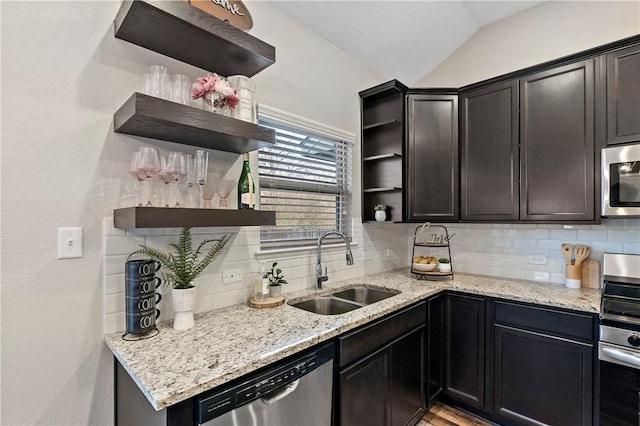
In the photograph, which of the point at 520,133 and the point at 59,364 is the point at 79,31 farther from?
the point at 520,133

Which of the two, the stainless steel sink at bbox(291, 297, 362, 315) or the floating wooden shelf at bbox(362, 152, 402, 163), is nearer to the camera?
the stainless steel sink at bbox(291, 297, 362, 315)

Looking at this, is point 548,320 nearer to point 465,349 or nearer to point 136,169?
point 465,349

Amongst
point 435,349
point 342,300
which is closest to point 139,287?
point 342,300

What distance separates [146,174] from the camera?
1.41 meters

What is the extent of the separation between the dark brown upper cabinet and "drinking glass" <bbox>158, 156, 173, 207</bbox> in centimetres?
176

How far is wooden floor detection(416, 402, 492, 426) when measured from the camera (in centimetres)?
224

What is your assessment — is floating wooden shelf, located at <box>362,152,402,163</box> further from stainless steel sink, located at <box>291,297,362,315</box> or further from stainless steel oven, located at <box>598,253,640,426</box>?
stainless steel oven, located at <box>598,253,640,426</box>

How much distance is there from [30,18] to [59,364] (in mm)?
1428

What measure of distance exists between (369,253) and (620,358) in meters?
1.72

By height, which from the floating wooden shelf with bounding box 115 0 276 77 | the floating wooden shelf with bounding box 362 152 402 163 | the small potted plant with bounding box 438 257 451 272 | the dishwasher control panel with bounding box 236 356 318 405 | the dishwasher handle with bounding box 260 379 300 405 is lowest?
the dishwasher handle with bounding box 260 379 300 405

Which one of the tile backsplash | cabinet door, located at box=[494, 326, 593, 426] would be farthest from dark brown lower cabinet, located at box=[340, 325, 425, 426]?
the tile backsplash

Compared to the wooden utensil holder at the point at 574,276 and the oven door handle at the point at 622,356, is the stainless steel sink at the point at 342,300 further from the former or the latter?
the wooden utensil holder at the point at 574,276

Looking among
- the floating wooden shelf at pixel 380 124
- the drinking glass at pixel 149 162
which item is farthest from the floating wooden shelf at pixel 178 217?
the floating wooden shelf at pixel 380 124

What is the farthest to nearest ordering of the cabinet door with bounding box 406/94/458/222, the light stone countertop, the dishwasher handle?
the cabinet door with bounding box 406/94/458/222 < the dishwasher handle < the light stone countertop
